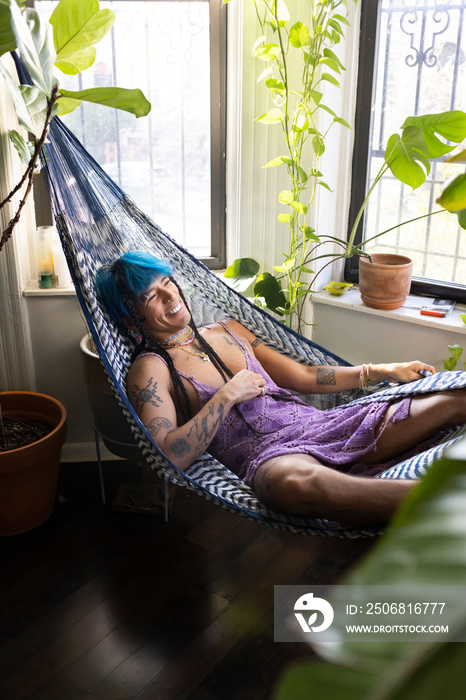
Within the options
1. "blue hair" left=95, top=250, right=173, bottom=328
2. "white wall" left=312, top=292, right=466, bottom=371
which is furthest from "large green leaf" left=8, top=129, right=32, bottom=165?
"white wall" left=312, top=292, right=466, bottom=371

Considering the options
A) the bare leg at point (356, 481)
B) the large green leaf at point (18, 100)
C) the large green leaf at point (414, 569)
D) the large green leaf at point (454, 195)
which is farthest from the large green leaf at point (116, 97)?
the large green leaf at point (414, 569)

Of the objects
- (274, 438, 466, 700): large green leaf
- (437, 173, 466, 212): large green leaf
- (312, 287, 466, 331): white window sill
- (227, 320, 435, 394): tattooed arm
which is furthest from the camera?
(312, 287, 466, 331): white window sill

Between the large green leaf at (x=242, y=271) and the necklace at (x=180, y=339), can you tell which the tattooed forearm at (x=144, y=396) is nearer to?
the necklace at (x=180, y=339)

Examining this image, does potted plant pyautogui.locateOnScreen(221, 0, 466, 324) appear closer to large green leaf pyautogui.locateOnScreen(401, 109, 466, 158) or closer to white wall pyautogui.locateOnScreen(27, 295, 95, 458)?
large green leaf pyautogui.locateOnScreen(401, 109, 466, 158)

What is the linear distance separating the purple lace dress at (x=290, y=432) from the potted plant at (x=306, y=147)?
559mm

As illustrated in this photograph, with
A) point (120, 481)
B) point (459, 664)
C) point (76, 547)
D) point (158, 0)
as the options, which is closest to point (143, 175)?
point (158, 0)

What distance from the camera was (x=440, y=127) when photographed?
1.97m

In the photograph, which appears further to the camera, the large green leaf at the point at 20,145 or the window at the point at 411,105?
the window at the point at 411,105

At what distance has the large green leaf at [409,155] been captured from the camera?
6.54ft

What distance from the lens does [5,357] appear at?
2.28 metres

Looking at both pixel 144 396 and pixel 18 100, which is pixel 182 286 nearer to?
pixel 144 396

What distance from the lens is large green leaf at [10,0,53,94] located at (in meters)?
1.31

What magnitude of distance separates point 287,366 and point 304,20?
1219 millimetres

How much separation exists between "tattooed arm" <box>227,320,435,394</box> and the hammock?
27 mm
